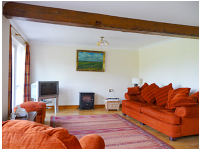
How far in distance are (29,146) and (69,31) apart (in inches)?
148

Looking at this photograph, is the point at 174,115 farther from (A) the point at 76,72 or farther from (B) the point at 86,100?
(A) the point at 76,72

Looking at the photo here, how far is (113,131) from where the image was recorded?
3.62 metres

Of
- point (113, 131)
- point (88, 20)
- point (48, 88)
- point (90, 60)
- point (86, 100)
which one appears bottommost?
point (113, 131)

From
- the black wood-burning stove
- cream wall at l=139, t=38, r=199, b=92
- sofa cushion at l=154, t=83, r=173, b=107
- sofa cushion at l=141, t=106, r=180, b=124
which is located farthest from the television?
cream wall at l=139, t=38, r=199, b=92

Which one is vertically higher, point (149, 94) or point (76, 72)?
point (76, 72)

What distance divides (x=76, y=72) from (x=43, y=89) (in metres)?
1.47

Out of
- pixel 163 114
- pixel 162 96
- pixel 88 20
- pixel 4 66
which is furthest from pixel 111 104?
pixel 4 66

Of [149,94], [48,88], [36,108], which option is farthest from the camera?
[48,88]

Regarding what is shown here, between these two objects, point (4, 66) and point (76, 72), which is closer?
point (4, 66)

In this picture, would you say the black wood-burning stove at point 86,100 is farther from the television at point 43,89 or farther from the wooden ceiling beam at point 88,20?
the wooden ceiling beam at point 88,20

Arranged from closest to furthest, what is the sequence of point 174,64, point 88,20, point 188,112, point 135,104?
1. point 88,20
2. point 188,112
3. point 135,104
4. point 174,64

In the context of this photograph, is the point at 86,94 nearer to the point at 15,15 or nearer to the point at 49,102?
the point at 49,102

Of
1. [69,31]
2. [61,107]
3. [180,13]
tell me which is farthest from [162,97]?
[61,107]

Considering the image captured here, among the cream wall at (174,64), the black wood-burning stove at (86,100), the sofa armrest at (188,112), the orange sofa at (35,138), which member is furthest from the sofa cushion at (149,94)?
the orange sofa at (35,138)
